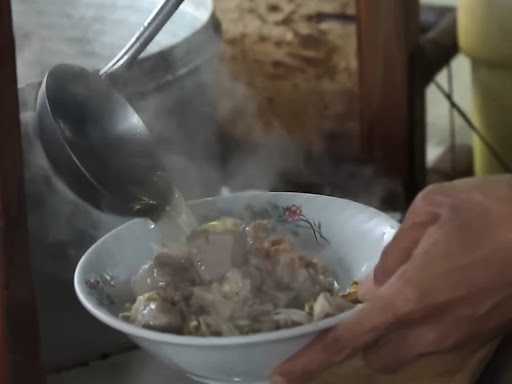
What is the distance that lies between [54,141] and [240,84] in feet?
0.68

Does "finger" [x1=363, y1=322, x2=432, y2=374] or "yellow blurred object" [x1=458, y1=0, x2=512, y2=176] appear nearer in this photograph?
"finger" [x1=363, y1=322, x2=432, y2=374]

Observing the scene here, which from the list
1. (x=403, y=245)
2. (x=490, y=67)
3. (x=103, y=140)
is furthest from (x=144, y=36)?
(x=490, y=67)

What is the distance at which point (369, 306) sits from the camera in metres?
0.49

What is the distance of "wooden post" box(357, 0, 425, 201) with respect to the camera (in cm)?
71

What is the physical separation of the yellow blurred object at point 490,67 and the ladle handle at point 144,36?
0.32 metres

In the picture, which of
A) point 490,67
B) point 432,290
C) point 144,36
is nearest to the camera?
point 432,290

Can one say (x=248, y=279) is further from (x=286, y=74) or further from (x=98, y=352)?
(x=286, y=74)

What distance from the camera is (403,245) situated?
51 cm

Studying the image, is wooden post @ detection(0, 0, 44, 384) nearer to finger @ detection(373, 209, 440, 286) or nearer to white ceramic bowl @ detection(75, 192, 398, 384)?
white ceramic bowl @ detection(75, 192, 398, 384)

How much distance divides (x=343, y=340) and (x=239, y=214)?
13 centimetres

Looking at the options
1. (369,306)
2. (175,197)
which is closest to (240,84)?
(175,197)

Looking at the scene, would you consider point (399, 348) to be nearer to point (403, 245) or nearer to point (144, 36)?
point (403, 245)

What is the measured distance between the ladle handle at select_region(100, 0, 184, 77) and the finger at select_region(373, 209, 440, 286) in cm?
21

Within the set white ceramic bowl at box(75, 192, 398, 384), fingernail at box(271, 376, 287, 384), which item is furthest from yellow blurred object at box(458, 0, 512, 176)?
fingernail at box(271, 376, 287, 384)
